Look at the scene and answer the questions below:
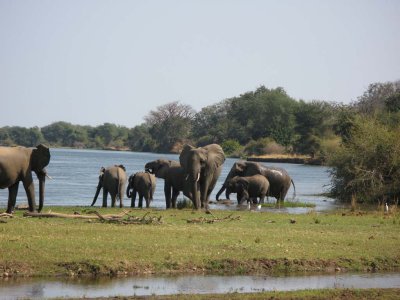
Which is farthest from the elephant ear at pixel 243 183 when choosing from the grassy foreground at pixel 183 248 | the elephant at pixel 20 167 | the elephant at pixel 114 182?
the elephant at pixel 20 167

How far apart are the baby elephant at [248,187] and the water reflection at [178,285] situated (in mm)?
20704

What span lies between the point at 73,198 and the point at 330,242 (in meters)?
25.7

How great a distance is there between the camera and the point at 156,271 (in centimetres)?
1900

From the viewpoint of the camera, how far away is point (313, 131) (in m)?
131

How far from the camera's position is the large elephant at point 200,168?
34.5m

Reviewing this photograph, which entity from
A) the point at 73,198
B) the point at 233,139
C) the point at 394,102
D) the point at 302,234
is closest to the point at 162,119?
the point at 233,139

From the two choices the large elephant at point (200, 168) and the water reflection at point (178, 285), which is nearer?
the water reflection at point (178, 285)

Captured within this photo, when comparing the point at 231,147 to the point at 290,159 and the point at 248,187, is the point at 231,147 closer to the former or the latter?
the point at 290,159

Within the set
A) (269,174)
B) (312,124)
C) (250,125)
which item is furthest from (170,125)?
(269,174)

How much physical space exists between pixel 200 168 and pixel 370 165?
40.2 feet

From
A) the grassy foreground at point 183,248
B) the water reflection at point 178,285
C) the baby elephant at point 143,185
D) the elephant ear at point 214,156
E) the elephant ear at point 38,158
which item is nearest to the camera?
the water reflection at point 178,285

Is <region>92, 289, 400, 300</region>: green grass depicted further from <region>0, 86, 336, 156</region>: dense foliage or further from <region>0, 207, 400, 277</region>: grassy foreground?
<region>0, 86, 336, 156</region>: dense foliage

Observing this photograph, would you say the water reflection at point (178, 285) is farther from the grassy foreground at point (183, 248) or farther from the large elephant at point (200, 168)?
the large elephant at point (200, 168)

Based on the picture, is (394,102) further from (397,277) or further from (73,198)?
(397,277)
